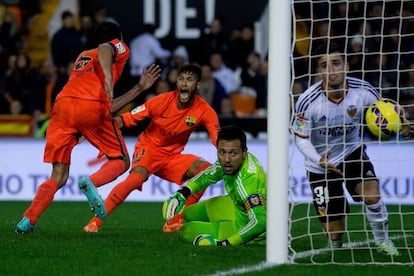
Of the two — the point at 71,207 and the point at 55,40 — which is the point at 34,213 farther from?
the point at 55,40

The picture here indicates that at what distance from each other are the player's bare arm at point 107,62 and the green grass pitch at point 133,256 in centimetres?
123

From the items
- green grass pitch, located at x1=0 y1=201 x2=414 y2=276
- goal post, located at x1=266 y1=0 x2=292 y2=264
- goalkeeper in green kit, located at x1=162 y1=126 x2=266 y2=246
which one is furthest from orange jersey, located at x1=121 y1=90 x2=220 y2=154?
goal post, located at x1=266 y1=0 x2=292 y2=264

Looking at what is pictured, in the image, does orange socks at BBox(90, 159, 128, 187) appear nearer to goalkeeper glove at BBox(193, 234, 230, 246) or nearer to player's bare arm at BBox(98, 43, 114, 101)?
player's bare arm at BBox(98, 43, 114, 101)

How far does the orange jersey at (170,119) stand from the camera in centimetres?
1113

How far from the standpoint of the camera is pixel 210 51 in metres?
18.5

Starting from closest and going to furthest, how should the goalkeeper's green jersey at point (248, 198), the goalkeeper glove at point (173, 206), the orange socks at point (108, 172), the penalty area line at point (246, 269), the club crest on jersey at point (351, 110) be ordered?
1. the penalty area line at point (246, 269)
2. the goalkeeper's green jersey at point (248, 198)
3. the goalkeeper glove at point (173, 206)
4. the club crest on jersey at point (351, 110)
5. the orange socks at point (108, 172)

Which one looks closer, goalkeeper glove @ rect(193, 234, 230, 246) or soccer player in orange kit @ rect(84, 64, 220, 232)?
goalkeeper glove @ rect(193, 234, 230, 246)

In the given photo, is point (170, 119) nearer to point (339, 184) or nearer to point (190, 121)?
point (190, 121)

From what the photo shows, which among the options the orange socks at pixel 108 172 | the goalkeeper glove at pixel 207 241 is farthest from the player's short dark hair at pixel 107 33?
the goalkeeper glove at pixel 207 241

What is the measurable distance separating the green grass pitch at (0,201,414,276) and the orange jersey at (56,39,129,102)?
1204mm

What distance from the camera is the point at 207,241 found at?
8.78 m

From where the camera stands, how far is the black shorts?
8945 millimetres

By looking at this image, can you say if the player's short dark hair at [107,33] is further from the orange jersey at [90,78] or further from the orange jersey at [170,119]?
the orange jersey at [170,119]

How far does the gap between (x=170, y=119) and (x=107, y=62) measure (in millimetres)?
1875
